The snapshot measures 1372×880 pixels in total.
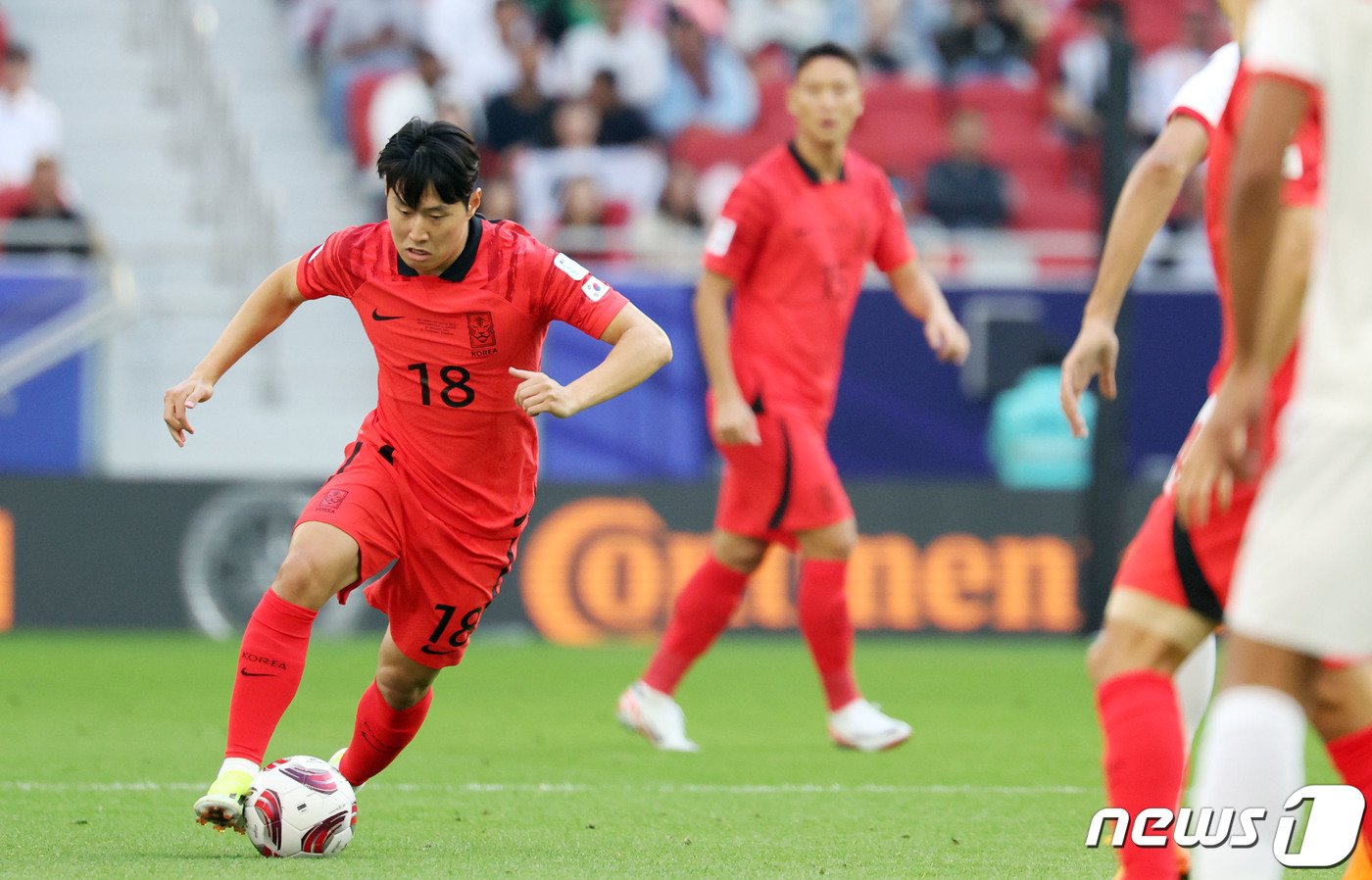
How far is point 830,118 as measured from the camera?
26.7 feet

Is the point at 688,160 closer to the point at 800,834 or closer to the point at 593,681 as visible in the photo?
the point at 593,681

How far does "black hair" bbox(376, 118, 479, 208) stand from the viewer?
5.30m

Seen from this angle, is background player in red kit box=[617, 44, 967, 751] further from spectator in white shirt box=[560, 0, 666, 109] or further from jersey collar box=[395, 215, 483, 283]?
spectator in white shirt box=[560, 0, 666, 109]

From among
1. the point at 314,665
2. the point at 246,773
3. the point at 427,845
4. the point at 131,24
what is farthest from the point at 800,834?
the point at 131,24

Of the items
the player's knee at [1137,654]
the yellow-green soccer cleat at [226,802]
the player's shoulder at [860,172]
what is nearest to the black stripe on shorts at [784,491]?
the player's shoulder at [860,172]

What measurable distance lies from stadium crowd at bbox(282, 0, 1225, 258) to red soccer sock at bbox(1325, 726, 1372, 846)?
34.7ft

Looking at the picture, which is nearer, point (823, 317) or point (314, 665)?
point (823, 317)

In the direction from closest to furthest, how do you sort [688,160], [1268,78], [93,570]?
[1268,78] → [93,570] → [688,160]

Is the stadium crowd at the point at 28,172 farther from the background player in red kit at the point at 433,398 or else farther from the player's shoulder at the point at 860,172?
the background player in red kit at the point at 433,398

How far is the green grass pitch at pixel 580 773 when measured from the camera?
5.29 m

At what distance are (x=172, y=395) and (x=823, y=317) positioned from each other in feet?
10.8

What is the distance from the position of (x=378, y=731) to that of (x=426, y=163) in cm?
161

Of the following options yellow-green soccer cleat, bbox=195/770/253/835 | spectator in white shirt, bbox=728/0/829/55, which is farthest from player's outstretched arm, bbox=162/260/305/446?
spectator in white shirt, bbox=728/0/829/55

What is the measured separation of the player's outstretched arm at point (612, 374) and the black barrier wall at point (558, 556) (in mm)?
7276
